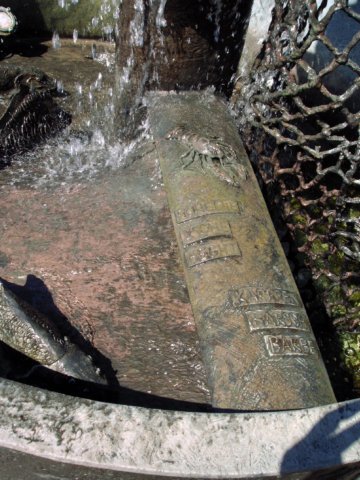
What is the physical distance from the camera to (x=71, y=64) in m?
4.46

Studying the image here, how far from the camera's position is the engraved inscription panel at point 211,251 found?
232 cm

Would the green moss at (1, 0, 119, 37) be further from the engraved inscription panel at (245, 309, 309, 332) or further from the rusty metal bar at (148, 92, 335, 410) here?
Answer: the engraved inscription panel at (245, 309, 309, 332)

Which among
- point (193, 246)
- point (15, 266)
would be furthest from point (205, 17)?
point (15, 266)

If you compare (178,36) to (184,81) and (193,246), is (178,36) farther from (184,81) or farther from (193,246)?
(193,246)

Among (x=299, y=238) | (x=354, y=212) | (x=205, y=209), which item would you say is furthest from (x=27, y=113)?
(x=354, y=212)

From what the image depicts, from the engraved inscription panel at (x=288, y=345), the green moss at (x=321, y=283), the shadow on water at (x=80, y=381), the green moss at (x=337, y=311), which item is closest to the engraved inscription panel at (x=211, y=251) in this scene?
the engraved inscription panel at (x=288, y=345)

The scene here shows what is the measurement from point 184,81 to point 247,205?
1077mm

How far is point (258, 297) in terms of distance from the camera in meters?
2.14

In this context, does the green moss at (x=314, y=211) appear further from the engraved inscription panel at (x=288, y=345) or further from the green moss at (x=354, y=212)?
the engraved inscription panel at (x=288, y=345)

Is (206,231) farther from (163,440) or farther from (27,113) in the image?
(27,113)

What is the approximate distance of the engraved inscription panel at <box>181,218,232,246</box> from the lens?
2406mm

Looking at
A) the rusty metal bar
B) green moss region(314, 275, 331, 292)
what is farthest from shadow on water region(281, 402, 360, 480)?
green moss region(314, 275, 331, 292)

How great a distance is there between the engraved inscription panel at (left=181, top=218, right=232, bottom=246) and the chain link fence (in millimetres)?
622

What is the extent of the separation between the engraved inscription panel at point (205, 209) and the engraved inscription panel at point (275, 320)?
0.57 metres
